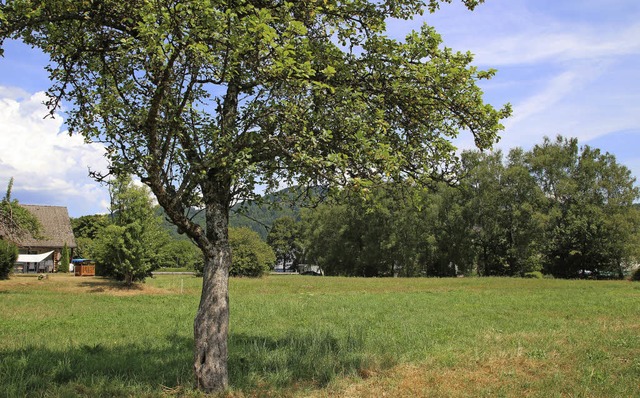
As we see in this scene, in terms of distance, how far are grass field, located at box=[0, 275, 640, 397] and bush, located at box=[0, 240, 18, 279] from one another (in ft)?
61.1

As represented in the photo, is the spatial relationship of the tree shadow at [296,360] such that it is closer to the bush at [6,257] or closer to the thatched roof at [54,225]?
the bush at [6,257]

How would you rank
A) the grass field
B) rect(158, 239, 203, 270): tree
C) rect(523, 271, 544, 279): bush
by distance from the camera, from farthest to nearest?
rect(523, 271, 544, 279): bush
rect(158, 239, 203, 270): tree
the grass field

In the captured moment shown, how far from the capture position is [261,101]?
7262 millimetres

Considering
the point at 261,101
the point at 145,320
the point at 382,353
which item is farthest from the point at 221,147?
the point at 145,320

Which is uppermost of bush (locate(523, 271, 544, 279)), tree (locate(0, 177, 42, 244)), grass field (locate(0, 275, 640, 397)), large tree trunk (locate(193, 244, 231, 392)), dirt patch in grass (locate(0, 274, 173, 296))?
tree (locate(0, 177, 42, 244))

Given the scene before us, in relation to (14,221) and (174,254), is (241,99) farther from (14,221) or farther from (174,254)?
(174,254)

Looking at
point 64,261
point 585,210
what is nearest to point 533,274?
point 585,210

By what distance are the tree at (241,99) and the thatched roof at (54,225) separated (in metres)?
63.3

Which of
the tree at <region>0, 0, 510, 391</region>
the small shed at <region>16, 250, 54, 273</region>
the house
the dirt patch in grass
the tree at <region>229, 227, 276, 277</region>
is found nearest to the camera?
the tree at <region>0, 0, 510, 391</region>

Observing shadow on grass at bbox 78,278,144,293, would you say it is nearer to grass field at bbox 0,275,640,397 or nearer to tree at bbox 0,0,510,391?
grass field at bbox 0,275,640,397

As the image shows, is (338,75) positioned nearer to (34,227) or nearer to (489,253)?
(34,227)

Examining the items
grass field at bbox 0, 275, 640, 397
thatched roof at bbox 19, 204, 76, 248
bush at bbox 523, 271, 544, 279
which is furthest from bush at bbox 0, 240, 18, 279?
bush at bbox 523, 271, 544, 279

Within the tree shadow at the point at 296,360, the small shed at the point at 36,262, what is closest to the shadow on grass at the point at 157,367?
the tree shadow at the point at 296,360

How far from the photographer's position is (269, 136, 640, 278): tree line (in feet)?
189
